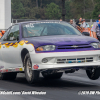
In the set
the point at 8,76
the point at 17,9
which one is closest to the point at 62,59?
the point at 8,76

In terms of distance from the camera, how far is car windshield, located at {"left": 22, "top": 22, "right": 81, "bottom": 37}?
10.0 meters

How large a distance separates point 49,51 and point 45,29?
57.0 inches

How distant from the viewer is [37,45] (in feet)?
29.4

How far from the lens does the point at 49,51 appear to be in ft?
29.0

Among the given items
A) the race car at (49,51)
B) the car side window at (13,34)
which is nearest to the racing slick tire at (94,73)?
the race car at (49,51)

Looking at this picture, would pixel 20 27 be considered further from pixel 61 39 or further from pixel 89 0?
pixel 89 0

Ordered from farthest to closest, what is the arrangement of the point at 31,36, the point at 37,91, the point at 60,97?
1. the point at 31,36
2. the point at 37,91
3. the point at 60,97

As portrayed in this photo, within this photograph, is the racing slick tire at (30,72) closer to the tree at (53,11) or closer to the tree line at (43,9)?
the tree line at (43,9)

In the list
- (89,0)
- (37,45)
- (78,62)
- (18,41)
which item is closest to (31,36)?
(18,41)

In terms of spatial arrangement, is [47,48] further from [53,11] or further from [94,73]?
[53,11]

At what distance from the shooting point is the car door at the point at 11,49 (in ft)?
32.6

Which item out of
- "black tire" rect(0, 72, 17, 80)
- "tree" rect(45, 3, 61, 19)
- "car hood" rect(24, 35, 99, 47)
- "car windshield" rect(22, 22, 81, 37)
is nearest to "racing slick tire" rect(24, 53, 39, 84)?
"car hood" rect(24, 35, 99, 47)

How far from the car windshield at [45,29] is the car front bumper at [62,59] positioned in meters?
1.13

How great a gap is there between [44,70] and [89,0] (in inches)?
5445
